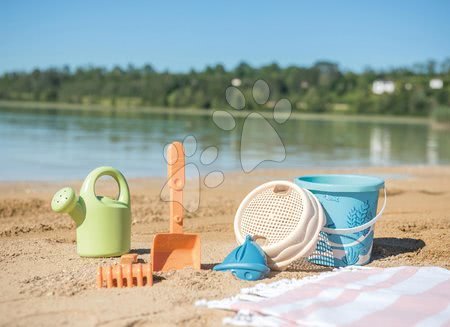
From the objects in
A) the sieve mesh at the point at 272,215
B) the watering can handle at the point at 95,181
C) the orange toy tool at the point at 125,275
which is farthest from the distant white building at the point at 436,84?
the orange toy tool at the point at 125,275

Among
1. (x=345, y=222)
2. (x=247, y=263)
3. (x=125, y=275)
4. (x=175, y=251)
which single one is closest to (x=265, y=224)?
(x=247, y=263)

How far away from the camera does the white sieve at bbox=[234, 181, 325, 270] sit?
4.34 m

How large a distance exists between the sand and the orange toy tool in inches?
3.4

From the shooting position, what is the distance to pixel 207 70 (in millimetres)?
121812

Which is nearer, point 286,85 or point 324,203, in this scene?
point 324,203

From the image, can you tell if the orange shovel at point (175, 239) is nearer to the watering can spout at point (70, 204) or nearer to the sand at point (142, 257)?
the sand at point (142, 257)

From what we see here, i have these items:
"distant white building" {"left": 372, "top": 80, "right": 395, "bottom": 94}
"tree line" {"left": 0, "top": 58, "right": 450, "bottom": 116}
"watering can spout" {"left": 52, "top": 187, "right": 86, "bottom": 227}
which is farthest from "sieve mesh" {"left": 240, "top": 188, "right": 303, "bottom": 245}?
"distant white building" {"left": 372, "top": 80, "right": 395, "bottom": 94}

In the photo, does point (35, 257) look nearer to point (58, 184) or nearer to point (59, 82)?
point (58, 184)

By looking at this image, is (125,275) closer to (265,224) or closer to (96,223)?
(96,223)

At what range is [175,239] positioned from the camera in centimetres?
443

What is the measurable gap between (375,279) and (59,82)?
12067 cm

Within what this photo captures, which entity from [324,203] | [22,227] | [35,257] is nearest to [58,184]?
[22,227]

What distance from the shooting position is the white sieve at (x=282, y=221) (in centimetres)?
434

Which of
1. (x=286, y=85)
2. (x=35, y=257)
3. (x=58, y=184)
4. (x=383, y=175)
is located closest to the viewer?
(x=35, y=257)
